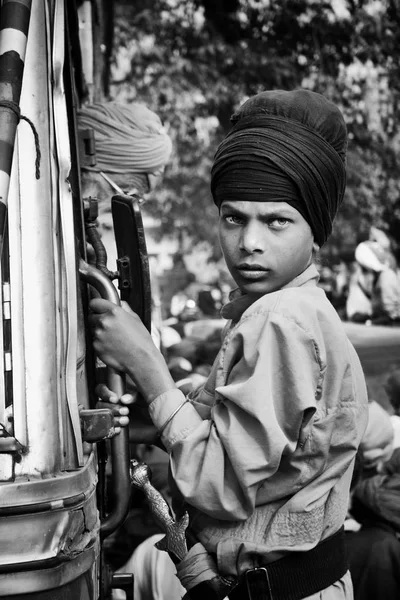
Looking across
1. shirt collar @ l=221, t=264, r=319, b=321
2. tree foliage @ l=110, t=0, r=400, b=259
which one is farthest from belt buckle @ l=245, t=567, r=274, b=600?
tree foliage @ l=110, t=0, r=400, b=259

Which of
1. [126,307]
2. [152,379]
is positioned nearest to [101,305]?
[126,307]

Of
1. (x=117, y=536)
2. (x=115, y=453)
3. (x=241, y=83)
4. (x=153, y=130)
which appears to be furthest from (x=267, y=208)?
(x=241, y=83)

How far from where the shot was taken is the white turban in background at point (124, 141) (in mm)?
3674

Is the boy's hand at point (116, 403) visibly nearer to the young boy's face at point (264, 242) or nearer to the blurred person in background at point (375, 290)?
the young boy's face at point (264, 242)

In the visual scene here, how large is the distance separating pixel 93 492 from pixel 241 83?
10.2m

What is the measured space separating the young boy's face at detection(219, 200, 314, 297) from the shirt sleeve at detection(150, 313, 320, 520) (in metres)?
0.15

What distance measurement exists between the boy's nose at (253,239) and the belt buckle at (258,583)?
727 millimetres

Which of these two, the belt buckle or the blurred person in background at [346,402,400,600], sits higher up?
the belt buckle

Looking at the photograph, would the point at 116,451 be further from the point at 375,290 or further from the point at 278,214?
the point at 375,290

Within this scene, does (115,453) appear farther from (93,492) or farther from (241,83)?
(241,83)

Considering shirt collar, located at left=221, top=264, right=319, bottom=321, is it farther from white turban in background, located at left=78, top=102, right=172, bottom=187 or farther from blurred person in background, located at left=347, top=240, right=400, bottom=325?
blurred person in background, located at left=347, top=240, right=400, bottom=325

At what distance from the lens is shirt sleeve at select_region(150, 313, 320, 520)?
5.62 ft

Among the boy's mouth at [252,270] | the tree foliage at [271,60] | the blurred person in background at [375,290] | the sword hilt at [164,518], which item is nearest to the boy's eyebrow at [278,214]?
the boy's mouth at [252,270]

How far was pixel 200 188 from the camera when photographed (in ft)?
52.6
